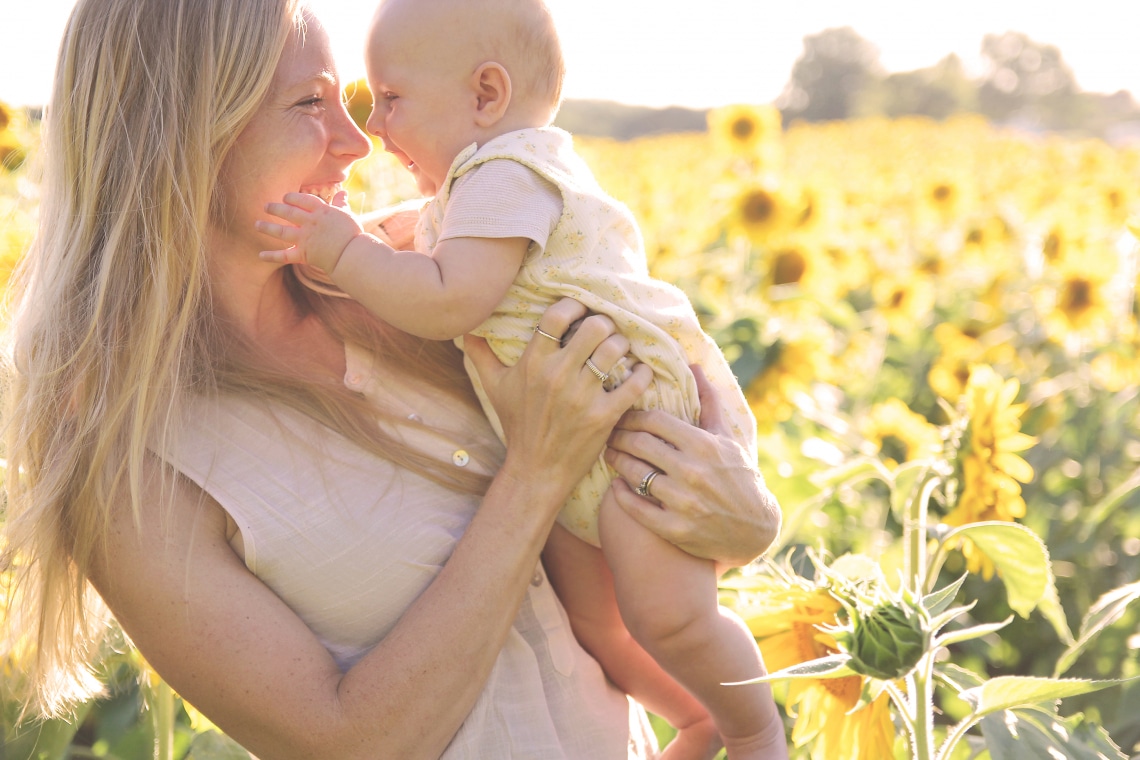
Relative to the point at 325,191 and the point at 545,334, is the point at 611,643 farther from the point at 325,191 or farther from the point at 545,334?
the point at 325,191

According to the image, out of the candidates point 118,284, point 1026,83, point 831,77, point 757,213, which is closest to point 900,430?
point 757,213

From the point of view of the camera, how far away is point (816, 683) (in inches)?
68.8

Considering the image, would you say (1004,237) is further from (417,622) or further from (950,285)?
(417,622)

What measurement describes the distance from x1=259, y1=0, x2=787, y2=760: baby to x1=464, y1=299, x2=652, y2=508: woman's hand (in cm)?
3

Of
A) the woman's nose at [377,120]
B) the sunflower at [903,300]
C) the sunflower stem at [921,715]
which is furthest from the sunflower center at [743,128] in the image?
the sunflower stem at [921,715]

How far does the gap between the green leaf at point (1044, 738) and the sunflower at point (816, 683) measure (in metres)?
0.20

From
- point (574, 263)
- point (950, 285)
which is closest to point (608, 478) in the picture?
point (574, 263)

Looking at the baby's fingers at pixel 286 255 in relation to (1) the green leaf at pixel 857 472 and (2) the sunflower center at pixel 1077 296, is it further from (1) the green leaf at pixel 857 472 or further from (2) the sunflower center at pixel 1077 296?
(2) the sunflower center at pixel 1077 296

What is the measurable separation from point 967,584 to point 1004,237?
2417 mm

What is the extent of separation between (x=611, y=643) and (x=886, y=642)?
0.67m

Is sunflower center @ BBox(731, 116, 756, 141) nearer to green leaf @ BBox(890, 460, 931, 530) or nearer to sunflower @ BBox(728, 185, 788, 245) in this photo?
sunflower @ BBox(728, 185, 788, 245)

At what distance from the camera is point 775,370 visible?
3.27m

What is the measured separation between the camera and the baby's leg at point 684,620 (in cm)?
164

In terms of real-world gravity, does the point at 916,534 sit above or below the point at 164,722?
above
